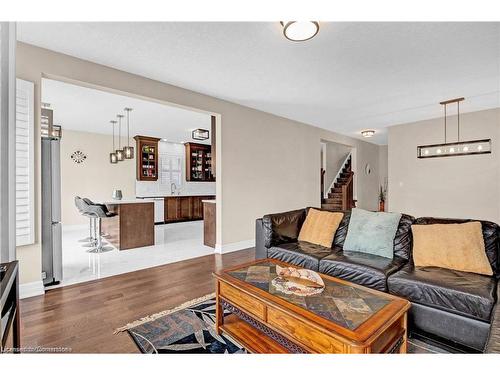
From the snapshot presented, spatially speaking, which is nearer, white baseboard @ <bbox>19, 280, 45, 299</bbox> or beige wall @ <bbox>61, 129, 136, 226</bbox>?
white baseboard @ <bbox>19, 280, 45, 299</bbox>

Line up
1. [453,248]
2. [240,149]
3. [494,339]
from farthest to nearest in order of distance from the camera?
[240,149], [453,248], [494,339]

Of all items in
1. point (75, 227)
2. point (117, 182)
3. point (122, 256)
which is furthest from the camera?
point (117, 182)

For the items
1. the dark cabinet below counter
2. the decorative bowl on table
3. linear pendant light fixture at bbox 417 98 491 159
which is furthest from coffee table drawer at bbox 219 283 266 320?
the dark cabinet below counter

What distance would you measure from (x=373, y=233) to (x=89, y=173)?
7043mm

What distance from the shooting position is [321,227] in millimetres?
3150

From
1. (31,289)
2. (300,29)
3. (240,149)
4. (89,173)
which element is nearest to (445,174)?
(240,149)

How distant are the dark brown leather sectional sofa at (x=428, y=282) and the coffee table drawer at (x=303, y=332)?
65 cm

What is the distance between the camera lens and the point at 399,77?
346 centimetres

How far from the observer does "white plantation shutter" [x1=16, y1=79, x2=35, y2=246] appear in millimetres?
2566

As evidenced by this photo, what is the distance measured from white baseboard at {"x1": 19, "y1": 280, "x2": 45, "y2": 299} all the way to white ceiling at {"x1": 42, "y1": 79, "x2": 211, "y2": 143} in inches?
107

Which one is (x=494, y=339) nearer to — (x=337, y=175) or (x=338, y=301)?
(x=338, y=301)

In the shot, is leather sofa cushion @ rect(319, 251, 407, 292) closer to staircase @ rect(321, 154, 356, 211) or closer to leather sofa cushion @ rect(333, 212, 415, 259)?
leather sofa cushion @ rect(333, 212, 415, 259)

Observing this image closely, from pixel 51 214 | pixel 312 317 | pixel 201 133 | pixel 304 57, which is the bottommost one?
pixel 312 317
